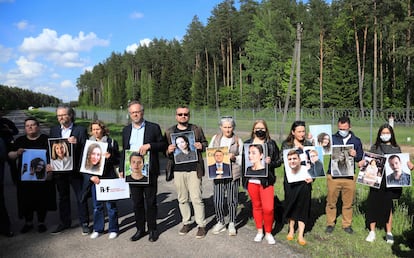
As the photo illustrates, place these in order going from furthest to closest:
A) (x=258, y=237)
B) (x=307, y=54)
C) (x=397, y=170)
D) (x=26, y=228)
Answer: (x=307, y=54), (x=26, y=228), (x=258, y=237), (x=397, y=170)

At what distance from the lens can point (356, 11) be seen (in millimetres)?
35438

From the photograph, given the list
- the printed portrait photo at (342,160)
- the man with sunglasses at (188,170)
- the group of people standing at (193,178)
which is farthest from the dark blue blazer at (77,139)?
the printed portrait photo at (342,160)

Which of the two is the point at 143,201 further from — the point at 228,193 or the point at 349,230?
the point at 349,230

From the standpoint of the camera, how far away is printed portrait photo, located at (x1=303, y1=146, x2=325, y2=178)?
4.83 metres

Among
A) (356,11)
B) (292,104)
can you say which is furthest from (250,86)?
(356,11)

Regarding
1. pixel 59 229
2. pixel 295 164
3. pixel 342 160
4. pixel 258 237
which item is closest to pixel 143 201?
pixel 59 229

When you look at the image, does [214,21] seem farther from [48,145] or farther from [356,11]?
[48,145]

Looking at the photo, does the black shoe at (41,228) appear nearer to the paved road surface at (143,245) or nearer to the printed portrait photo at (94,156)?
the paved road surface at (143,245)

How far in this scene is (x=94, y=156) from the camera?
16.5 feet

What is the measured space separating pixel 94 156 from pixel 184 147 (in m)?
1.33

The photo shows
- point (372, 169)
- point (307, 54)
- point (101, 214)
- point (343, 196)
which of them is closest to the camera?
point (372, 169)

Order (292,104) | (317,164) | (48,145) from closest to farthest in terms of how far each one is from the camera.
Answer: (317,164)
(48,145)
(292,104)

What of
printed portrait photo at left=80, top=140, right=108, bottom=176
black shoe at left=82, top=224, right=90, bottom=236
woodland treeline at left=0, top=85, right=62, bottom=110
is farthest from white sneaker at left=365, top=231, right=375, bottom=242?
woodland treeline at left=0, top=85, right=62, bottom=110

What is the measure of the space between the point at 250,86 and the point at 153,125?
1904 inches
